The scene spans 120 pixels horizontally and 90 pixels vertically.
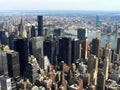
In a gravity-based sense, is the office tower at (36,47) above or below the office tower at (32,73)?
above

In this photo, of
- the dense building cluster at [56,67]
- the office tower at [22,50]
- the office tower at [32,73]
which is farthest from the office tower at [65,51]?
the office tower at [32,73]

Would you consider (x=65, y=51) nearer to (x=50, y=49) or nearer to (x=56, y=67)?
(x=50, y=49)

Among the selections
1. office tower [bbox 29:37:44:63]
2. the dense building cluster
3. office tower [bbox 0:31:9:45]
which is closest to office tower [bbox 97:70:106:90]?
the dense building cluster

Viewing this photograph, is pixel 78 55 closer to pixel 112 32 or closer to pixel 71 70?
pixel 71 70

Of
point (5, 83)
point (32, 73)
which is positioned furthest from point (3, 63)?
point (5, 83)

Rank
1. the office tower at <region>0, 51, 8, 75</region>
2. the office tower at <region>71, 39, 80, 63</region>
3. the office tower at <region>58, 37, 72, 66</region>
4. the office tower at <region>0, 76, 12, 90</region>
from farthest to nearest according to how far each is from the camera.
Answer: the office tower at <region>71, 39, 80, 63</region>
the office tower at <region>58, 37, 72, 66</region>
the office tower at <region>0, 51, 8, 75</region>
the office tower at <region>0, 76, 12, 90</region>

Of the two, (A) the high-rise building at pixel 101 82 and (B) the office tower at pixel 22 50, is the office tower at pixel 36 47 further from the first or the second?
(A) the high-rise building at pixel 101 82

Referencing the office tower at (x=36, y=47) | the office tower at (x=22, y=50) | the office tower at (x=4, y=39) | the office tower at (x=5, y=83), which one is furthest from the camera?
the office tower at (x=4, y=39)

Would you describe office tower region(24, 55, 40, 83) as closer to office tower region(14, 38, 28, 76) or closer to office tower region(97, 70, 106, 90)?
office tower region(14, 38, 28, 76)
